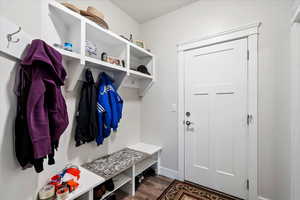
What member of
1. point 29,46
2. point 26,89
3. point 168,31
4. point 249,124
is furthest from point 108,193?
point 168,31

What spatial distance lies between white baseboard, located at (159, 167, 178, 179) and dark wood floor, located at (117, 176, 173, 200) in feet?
0.21

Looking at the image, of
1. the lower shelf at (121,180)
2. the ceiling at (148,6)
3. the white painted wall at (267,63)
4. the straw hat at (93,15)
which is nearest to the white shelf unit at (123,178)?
the lower shelf at (121,180)

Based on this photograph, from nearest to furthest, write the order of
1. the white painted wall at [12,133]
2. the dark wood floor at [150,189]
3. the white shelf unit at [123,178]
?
the white painted wall at [12,133]
the white shelf unit at [123,178]
the dark wood floor at [150,189]

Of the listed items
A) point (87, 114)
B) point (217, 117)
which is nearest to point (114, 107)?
point (87, 114)

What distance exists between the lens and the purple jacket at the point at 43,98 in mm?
777

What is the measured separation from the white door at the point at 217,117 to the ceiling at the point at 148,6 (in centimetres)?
79

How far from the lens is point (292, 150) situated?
127 centimetres

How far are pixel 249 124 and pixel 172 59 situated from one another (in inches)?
55.0

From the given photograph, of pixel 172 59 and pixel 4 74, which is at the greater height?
pixel 172 59

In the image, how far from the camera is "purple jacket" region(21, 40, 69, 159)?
30.6 inches

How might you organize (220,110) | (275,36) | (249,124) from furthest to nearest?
(220,110) → (249,124) → (275,36)

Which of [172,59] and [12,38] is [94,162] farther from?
[172,59]

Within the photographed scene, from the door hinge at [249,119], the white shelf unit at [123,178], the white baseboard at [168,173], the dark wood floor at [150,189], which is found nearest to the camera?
the white shelf unit at [123,178]

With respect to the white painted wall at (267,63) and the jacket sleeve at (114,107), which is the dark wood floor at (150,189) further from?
the jacket sleeve at (114,107)
